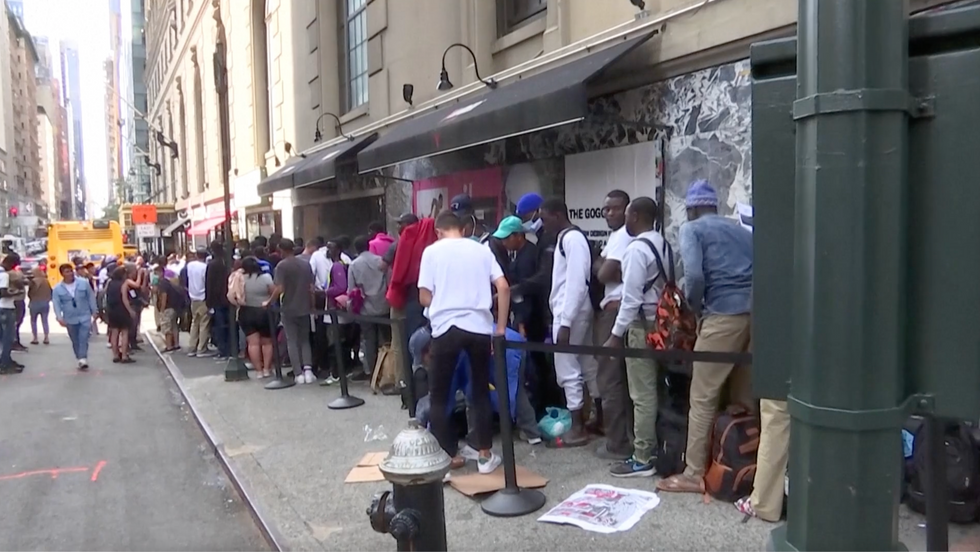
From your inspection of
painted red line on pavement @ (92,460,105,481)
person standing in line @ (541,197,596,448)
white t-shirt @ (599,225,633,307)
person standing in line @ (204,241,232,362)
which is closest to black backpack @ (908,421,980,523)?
white t-shirt @ (599,225,633,307)

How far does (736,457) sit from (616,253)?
5.81ft

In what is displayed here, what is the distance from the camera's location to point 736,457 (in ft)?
16.5

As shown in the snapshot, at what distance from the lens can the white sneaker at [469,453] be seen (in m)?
6.27

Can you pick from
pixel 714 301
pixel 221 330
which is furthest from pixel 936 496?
pixel 221 330

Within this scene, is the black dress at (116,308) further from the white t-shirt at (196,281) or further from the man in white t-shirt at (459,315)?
the man in white t-shirt at (459,315)

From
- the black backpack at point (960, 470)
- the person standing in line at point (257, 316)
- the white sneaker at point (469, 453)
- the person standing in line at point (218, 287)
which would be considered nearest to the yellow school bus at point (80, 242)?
the person standing in line at point (218, 287)

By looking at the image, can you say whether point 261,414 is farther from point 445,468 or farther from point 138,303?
point 138,303

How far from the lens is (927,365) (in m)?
1.72

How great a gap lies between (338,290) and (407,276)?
2657 mm

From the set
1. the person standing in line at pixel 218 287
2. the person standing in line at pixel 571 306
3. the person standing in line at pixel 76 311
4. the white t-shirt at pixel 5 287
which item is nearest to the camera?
the person standing in line at pixel 571 306

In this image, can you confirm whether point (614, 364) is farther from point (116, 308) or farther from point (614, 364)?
point (116, 308)

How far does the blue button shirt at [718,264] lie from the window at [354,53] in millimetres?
11123

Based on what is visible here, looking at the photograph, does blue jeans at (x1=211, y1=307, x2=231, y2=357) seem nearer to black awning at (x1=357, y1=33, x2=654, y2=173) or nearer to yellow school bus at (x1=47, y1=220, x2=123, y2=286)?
black awning at (x1=357, y1=33, x2=654, y2=173)

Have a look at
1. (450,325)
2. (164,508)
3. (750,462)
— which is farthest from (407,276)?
(750,462)
